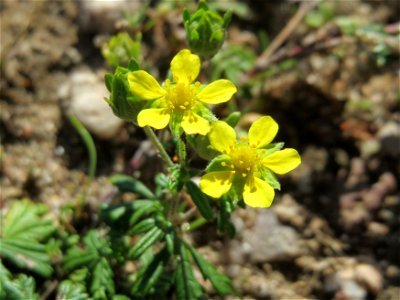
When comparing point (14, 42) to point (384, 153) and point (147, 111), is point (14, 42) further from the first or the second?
point (384, 153)

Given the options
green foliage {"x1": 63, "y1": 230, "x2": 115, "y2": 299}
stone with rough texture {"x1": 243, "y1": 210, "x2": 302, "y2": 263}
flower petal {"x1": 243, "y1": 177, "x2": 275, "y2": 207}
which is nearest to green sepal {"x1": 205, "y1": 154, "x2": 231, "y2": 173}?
flower petal {"x1": 243, "y1": 177, "x2": 275, "y2": 207}

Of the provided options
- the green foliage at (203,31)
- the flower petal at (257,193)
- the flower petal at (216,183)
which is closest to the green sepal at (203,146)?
the flower petal at (216,183)

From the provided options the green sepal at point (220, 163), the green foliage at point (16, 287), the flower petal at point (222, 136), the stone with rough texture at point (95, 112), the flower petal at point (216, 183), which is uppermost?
the stone with rough texture at point (95, 112)

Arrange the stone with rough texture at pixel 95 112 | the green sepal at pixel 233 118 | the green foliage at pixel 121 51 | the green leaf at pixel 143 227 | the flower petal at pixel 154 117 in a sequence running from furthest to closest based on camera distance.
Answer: the stone with rough texture at pixel 95 112, the green foliage at pixel 121 51, the green leaf at pixel 143 227, the green sepal at pixel 233 118, the flower petal at pixel 154 117

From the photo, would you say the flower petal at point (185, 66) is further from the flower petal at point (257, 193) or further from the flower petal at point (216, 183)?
the flower petal at point (257, 193)

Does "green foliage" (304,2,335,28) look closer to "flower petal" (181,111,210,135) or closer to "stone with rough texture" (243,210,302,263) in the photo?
"stone with rough texture" (243,210,302,263)

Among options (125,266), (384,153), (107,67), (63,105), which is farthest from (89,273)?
(384,153)
